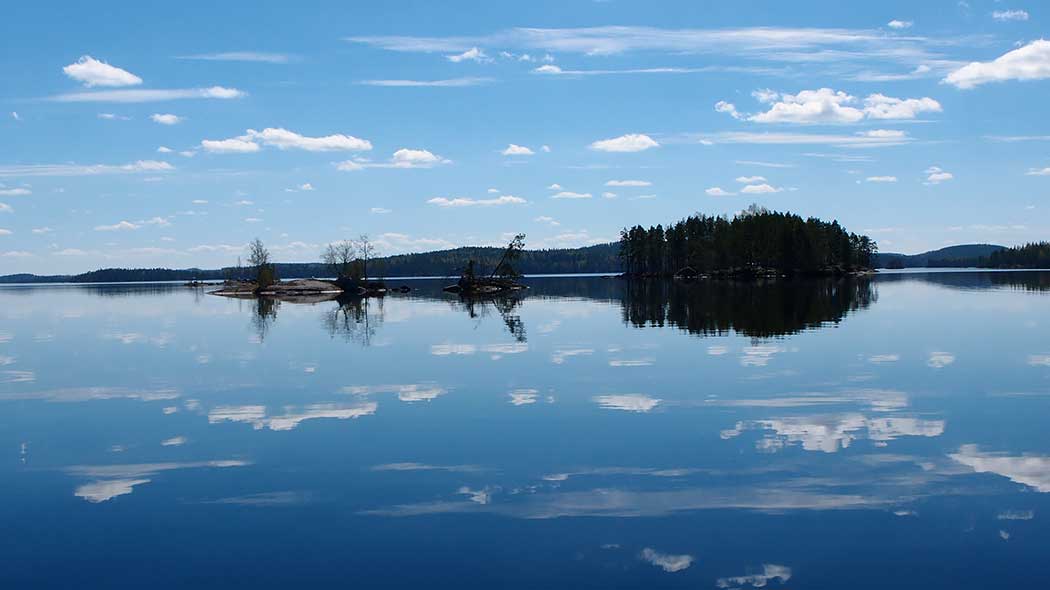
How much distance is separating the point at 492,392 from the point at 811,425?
11.3 meters

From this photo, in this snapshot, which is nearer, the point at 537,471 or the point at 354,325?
the point at 537,471

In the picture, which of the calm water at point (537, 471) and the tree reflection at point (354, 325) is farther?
the tree reflection at point (354, 325)

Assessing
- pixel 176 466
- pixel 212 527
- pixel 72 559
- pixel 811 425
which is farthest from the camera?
pixel 811 425

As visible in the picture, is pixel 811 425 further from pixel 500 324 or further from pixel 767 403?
pixel 500 324

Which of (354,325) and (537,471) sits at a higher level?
(354,325)

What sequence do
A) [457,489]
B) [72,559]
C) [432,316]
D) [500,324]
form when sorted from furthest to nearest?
[432,316]
[500,324]
[457,489]
[72,559]

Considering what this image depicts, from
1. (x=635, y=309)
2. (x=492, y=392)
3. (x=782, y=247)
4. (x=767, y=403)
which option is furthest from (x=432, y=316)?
(x=782, y=247)

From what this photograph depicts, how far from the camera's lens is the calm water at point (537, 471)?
489 inches

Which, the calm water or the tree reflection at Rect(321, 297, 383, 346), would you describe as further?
the tree reflection at Rect(321, 297, 383, 346)

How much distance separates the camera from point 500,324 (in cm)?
6450

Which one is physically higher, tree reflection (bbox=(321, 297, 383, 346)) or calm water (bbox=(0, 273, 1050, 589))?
tree reflection (bbox=(321, 297, 383, 346))

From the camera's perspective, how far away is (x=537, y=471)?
58.0 feet

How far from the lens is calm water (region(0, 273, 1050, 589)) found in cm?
1243

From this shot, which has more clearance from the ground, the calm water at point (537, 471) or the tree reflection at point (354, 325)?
the tree reflection at point (354, 325)
